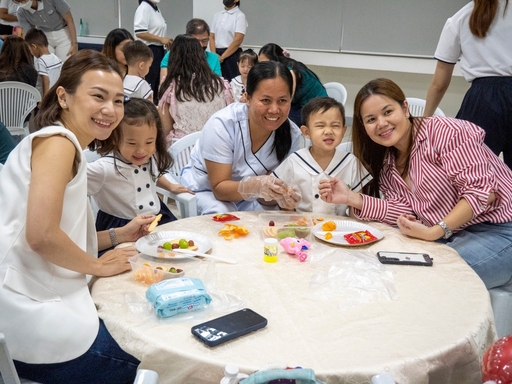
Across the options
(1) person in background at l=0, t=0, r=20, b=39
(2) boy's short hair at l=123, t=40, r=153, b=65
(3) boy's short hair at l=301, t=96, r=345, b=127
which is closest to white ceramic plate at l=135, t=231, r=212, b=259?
(3) boy's short hair at l=301, t=96, r=345, b=127

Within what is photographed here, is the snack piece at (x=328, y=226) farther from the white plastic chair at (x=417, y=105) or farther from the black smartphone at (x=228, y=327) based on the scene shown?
the white plastic chair at (x=417, y=105)

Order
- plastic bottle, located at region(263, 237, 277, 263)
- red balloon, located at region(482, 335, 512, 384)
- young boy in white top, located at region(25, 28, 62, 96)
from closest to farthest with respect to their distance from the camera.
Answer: red balloon, located at region(482, 335, 512, 384) < plastic bottle, located at region(263, 237, 277, 263) < young boy in white top, located at region(25, 28, 62, 96)

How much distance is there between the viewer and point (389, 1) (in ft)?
20.5

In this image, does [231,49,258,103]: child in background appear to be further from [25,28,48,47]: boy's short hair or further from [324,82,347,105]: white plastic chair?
[25,28,48,47]: boy's short hair

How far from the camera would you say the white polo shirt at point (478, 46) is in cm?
257

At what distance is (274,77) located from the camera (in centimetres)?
234

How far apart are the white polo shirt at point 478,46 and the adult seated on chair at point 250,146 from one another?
3.33 ft

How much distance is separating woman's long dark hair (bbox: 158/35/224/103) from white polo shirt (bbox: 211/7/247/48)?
2804 mm

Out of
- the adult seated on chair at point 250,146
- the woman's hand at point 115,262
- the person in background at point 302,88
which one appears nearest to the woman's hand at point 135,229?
the woman's hand at point 115,262

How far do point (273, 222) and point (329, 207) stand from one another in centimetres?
46

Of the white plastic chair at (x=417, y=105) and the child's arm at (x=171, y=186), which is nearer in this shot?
the child's arm at (x=171, y=186)

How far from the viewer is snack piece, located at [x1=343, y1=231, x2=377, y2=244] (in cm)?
182

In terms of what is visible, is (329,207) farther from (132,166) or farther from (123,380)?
(123,380)

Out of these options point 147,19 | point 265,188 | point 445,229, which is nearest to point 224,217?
point 265,188
